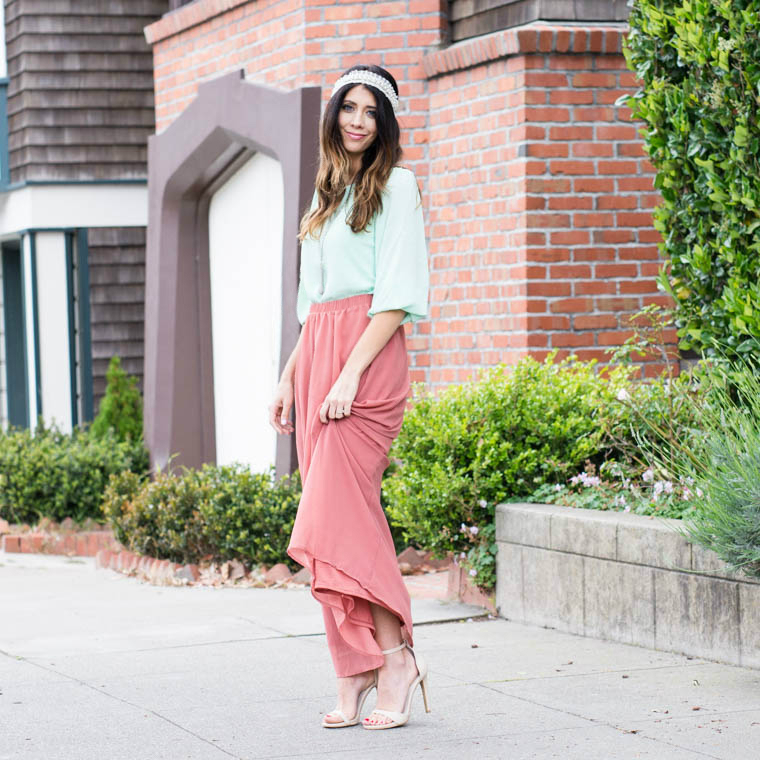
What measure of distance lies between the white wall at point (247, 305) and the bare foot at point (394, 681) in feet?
16.0

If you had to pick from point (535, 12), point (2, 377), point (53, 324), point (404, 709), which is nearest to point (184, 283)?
point (53, 324)

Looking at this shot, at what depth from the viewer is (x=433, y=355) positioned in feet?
27.7

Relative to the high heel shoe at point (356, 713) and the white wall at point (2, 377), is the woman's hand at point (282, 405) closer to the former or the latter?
the high heel shoe at point (356, 713)

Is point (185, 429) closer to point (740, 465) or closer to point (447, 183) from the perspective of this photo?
point (447, 183)

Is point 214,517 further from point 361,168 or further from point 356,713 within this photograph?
point 361,168

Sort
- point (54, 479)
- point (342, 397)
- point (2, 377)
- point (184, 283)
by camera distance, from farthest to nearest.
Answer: point (2, 377) → point (184, 283) → point (54, 479) → point (342, 397)

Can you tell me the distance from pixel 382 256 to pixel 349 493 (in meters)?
0.74

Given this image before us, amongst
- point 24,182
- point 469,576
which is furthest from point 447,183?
point 24,182

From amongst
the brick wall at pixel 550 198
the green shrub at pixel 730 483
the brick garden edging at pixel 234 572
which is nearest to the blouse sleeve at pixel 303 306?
the green shrub at pixel 730 483

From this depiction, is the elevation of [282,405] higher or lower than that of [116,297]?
lower

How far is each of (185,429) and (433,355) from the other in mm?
2524

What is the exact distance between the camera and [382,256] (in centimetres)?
437

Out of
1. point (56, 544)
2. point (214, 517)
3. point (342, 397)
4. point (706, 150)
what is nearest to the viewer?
point (342, 397)

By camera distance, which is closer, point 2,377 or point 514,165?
point 514,165
